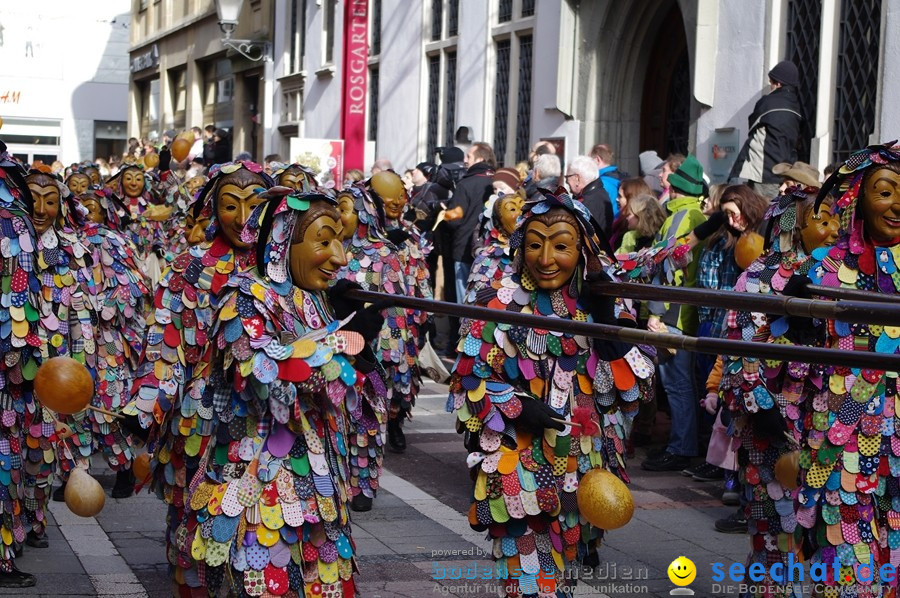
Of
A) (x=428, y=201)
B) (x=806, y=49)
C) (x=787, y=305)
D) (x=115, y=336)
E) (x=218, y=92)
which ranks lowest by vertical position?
(x=115, y=336)

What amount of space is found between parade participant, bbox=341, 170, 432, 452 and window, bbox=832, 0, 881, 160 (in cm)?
371

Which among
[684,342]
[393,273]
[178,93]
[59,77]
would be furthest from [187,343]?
[59,77]

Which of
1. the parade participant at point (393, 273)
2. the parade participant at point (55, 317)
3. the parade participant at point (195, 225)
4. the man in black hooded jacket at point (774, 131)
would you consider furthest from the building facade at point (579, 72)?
the parade participant at point (55, 317)

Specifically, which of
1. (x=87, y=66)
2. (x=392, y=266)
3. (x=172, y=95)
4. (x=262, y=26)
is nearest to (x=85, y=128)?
Result: (x=87, y=66)

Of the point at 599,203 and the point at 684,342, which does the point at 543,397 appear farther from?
A: the point at 599,203

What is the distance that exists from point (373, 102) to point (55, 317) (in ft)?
58.3

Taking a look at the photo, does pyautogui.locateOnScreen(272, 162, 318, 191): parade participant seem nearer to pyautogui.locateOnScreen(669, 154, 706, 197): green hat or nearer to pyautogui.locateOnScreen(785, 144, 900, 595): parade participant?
pyautogui.locateOnScreen(669, 154, 706, 197): green hat

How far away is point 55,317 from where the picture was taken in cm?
665

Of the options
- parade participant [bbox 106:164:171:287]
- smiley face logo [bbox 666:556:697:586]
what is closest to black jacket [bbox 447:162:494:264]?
parade participant [bbox 106:164:171:287]

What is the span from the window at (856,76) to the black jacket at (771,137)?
1.99 ft

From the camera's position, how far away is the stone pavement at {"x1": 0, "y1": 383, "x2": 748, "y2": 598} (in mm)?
6219

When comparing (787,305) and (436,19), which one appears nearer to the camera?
(787,305)

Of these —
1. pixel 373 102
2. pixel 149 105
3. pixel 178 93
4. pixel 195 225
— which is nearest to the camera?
pixel 195 225

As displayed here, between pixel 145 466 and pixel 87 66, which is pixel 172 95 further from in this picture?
pixel 145 466
